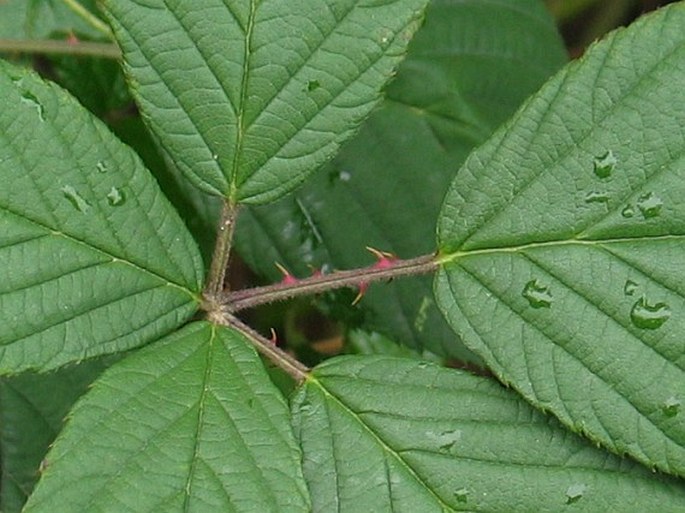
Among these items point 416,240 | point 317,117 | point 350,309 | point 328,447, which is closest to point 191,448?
point 328,447

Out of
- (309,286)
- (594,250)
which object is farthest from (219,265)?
(594,250)

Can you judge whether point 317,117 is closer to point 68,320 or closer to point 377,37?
point 377,37

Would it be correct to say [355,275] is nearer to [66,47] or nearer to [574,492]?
[574,492]

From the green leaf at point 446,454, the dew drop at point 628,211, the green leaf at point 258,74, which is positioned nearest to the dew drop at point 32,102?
the green leaf at point 258,74

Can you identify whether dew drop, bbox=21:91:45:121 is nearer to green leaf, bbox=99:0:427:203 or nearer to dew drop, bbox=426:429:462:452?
green leaf, bbox=99:0:427:203

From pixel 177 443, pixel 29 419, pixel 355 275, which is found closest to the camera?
pixel 177 443

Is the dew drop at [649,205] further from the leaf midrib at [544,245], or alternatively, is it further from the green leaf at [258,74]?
the green leaf at [258,74]

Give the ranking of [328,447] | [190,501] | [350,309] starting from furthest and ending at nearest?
1. [350,309]
2. [328,447]
3. [190,501]
